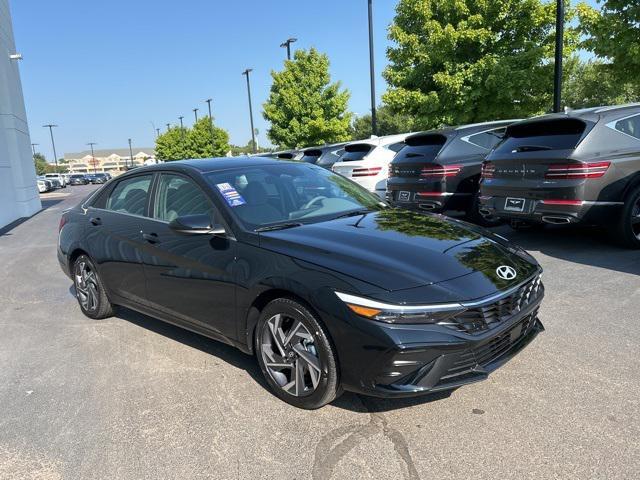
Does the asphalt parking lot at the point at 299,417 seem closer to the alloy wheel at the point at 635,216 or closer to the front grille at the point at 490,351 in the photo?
the front grille at the point at 490,351

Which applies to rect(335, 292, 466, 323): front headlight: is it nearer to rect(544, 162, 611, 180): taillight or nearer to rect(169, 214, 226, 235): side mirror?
rect(169, 214, 226, 235): side mirror

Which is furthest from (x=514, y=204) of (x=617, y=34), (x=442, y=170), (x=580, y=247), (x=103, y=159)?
(x=103, y=159)

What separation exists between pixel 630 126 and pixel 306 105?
21780 mm

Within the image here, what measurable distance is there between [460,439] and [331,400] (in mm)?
741

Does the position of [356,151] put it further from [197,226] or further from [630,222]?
[197,226]

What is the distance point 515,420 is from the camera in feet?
9.46

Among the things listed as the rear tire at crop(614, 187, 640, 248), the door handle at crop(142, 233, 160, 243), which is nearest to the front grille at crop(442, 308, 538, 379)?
the door handle at crop(142, 233, 160, 243)

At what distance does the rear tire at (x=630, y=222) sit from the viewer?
6.10m

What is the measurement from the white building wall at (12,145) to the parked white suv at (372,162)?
1144 cm

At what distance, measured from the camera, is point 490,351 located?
2.87m

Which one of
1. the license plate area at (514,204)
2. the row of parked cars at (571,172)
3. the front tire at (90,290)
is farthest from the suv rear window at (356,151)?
the front tire at (90,290)

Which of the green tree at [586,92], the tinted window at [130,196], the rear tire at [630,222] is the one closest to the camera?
the tinted window at [130,196]

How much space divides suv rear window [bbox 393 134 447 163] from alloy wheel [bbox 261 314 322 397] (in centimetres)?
562

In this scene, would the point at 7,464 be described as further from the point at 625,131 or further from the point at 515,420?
the point at 625,131
